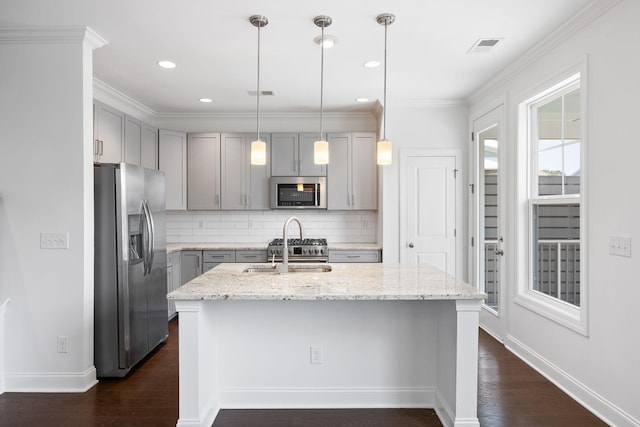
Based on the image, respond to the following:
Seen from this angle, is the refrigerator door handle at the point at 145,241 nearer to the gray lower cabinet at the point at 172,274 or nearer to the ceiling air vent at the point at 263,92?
the gray lower cabinet at the point at 172,274

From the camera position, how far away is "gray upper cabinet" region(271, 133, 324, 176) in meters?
5.14

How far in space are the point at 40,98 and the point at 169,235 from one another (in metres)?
2.82

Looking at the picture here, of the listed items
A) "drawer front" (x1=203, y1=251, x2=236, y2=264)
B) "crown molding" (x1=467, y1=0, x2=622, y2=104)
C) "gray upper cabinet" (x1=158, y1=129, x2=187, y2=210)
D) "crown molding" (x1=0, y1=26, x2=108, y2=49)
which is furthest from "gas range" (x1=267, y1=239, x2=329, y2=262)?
"crown molding" (x1=0, y1=26, x2=108, y2=49)


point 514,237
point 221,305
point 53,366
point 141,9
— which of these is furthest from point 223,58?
point 514,237

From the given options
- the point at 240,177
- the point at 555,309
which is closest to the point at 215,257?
the point at 240,177

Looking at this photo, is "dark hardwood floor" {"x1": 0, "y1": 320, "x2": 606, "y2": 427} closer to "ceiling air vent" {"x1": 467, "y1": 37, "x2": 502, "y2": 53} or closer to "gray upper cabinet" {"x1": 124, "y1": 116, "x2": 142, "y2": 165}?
"gray upper cabinet" {"x1": 124, "y1": 116, "x2": 142, "y2": 165}

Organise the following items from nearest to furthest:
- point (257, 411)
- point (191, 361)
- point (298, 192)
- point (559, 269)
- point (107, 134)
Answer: point (191, 361) < point (257, 411) < point (559, 269) < point (107, 134) < point (298, 192)

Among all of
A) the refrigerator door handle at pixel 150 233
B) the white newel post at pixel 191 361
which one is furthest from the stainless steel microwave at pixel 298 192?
the white newel post at pixel 191 361

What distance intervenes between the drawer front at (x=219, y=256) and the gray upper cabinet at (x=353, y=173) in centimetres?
138

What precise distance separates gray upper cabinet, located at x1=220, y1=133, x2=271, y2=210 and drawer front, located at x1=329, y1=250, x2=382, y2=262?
1.11 m

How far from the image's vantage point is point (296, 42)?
10.4 ft

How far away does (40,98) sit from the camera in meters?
2.94

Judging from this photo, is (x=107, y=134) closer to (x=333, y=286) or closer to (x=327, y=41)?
(x=327, y=41)

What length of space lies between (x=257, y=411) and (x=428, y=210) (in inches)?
122
